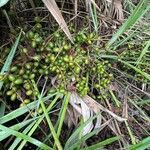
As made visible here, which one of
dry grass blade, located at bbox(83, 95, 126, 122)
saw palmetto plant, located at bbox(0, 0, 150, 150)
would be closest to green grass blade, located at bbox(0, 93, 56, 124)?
saw palmetto plant, located at bbox(0, 0, 150, 150)

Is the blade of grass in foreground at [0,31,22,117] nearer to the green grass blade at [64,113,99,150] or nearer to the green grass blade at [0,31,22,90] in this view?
the green grass blade at [0,31,22,90]

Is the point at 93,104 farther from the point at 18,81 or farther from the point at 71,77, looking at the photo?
the point at 18,81

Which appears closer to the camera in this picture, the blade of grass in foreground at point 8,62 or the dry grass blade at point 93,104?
the blade of grass in foreground at point 8,62

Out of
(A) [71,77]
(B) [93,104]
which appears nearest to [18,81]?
(A) [71,77]

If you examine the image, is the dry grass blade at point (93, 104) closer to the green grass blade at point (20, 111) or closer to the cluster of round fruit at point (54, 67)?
the cluster of round fruit at point (54, 67)

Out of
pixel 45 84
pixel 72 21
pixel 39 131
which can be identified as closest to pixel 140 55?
pixel 72 21

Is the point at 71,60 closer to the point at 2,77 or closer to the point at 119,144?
the point at 2,77

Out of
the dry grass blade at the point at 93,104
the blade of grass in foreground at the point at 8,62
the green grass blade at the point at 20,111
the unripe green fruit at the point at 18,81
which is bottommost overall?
the dry grass blade at the point at 93,104

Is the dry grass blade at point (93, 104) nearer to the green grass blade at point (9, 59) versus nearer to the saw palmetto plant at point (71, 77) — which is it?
the saw palmetto plant at point (71, 77)

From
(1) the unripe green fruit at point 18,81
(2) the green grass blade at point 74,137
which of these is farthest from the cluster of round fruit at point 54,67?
(2) the green grass blade at point 74,137

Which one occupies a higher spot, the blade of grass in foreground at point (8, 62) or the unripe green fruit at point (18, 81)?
the blade of grass in foreground at point (8, 62)

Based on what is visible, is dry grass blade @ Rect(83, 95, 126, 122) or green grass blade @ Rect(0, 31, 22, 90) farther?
dry grass blade @ Rect(83, 95, 126, 122)
